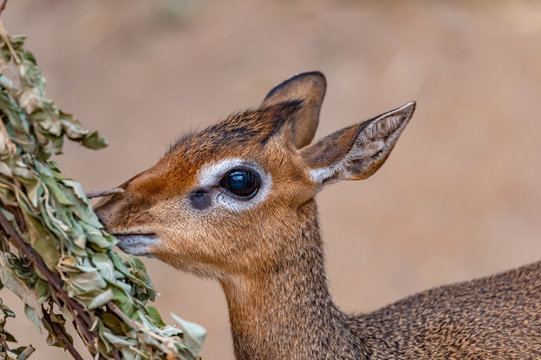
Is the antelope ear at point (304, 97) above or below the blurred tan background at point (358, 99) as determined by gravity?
below

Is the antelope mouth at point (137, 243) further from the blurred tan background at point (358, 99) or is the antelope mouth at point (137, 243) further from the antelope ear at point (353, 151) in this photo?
the blurred tan background at point (358, 99)

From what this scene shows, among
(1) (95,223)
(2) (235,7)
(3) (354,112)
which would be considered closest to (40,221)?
(1) (95,223)

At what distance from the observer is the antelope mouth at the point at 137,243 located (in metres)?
3.03

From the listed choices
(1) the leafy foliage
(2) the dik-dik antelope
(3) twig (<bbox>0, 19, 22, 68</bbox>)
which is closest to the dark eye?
(2) the dik-dik antelope

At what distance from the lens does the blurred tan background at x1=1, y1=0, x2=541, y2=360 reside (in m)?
7.43

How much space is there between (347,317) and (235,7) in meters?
7.82

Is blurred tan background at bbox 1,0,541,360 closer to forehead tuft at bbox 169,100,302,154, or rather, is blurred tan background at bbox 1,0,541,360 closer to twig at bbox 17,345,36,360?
forehead tuft at bbox 169,100,302,154

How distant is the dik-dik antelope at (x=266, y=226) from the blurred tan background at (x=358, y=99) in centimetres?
329

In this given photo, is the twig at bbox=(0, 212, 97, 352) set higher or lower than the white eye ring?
lower

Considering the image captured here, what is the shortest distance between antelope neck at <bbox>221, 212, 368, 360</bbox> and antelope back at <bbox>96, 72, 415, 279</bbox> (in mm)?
66

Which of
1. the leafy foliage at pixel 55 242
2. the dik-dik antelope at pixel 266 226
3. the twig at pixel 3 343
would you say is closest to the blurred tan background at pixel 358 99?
the dik-dik antelope at pixel 266 226

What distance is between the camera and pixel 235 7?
1093 centimetres

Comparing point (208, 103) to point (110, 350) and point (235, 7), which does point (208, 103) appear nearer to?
point (235, 7)

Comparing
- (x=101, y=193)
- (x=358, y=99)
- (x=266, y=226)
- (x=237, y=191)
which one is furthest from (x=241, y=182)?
(x=358, y=99)
